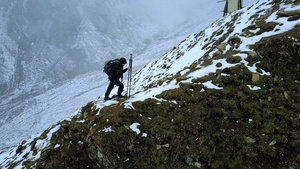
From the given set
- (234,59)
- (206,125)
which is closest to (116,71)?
(206,125)

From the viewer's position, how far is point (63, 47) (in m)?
90.6

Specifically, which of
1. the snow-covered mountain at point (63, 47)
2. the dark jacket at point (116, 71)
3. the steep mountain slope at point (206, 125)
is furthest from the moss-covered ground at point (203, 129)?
the snow-covered mountain at point (63, 47)

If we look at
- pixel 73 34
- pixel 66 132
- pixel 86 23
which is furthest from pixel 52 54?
pixel 66 132

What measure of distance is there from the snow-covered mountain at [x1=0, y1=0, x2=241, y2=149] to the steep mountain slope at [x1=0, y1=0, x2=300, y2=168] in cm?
3645

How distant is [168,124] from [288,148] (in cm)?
357

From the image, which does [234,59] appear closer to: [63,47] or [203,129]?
[203,129]

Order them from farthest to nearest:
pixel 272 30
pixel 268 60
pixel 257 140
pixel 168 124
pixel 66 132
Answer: pixel 272 30, pixel 268 60, pixel 66 132, pixel 168 124, pixel 257 140

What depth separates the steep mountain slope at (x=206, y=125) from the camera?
16.6ft

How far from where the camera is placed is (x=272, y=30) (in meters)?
9.62

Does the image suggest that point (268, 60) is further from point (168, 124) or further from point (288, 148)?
point (168, 124)

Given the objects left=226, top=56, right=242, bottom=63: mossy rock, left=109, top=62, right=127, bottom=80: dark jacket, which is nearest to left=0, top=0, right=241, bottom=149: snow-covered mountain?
left=109, top=62, right=127, bottom=80: dark jacket

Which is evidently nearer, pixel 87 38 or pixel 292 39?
pixel 292 39

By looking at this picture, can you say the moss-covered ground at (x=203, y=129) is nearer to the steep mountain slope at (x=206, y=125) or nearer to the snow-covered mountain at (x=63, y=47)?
the steep mountain slope at (x=206, y=125)

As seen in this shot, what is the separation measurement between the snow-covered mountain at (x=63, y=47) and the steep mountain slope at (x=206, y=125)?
36447mm
